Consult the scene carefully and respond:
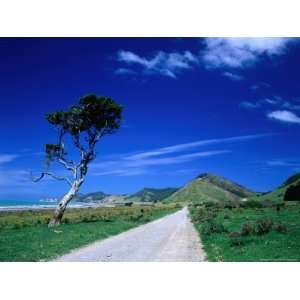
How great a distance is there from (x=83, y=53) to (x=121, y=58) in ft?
6.43

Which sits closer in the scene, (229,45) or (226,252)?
(226,252)

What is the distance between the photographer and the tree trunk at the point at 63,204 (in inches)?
1268

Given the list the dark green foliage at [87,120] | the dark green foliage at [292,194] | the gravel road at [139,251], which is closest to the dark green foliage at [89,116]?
the dark green foliage at [87,120]

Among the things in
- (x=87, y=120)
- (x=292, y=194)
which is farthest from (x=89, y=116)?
(x=292, y=194)

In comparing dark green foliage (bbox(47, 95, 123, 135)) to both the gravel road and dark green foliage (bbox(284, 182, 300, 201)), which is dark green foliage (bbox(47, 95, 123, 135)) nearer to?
the gravel road

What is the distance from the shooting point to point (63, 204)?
32500 mm

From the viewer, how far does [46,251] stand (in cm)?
1802

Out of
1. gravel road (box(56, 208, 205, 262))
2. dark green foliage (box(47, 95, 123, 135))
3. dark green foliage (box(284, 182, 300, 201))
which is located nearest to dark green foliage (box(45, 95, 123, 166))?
dark green foliage (box(47, 95, 123, 135))

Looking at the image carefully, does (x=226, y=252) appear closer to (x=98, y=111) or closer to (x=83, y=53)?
(x=83, y=53)

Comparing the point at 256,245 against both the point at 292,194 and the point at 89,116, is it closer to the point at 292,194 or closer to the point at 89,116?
the point at 89,116

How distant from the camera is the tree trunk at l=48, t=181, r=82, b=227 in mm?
32219
